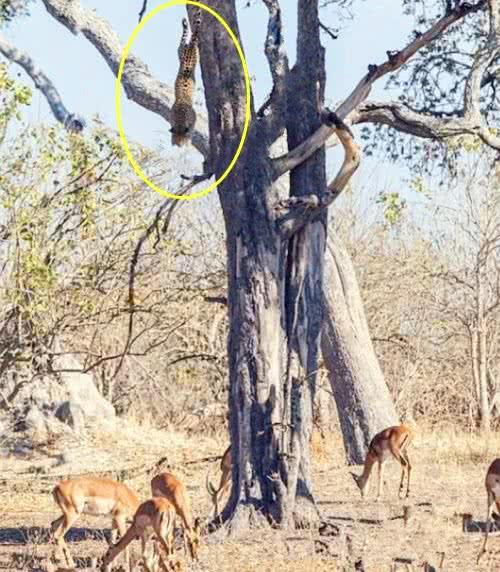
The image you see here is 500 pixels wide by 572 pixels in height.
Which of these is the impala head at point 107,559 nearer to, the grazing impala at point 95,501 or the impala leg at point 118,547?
the impala leg at point 118,547

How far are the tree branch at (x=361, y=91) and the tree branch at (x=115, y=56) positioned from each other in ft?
15.4

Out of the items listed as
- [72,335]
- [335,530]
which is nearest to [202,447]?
[72,335]

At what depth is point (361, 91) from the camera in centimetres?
1227

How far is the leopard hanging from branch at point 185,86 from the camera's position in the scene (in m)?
12.4

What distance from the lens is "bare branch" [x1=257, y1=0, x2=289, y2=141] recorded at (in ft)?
39.6

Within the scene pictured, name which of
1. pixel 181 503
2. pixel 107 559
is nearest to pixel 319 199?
pixel 181 503

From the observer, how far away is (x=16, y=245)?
1462 centimetres

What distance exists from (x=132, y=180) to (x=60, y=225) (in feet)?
5.67

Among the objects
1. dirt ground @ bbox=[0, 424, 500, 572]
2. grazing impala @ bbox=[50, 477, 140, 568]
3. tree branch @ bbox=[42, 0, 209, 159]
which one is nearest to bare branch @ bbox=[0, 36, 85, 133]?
tree branch @ bbox=[42, 0, 209, 159]

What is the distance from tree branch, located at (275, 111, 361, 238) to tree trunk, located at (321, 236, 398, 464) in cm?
580

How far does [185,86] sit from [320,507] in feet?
15.1

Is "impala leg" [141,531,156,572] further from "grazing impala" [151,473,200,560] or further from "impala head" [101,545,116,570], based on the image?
"grazing impala" [151,473,200,560]

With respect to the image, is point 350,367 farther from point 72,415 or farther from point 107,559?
point 107,559

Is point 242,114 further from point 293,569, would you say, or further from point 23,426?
point 23,426
